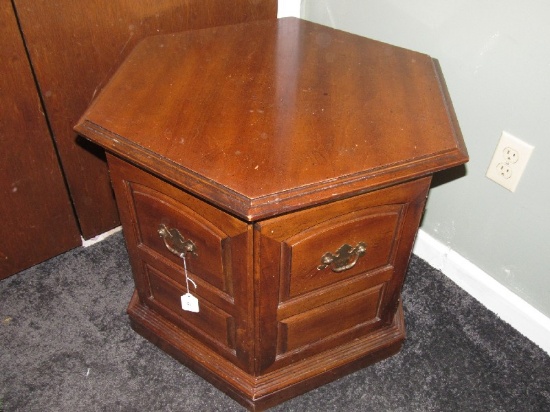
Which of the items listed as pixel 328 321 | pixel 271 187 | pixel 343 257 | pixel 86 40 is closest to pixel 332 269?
pixel 343 257

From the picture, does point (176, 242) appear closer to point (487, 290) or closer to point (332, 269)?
point (332, 269)

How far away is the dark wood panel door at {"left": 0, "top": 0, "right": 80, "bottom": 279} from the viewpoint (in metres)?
1.05

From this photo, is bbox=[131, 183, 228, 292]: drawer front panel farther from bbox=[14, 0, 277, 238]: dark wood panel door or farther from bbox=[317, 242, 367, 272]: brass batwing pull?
bbox=[14, 0, 277, 238]: dark wood panel door

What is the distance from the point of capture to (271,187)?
732 millimetres

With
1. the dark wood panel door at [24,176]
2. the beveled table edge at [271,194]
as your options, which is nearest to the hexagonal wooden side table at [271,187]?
the beveled table edge at [271,194]

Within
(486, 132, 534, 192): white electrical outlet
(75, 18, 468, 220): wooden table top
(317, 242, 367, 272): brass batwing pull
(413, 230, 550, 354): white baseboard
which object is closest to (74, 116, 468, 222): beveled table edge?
(75, 18, 468, 220): wooden table top

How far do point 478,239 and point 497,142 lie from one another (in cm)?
24

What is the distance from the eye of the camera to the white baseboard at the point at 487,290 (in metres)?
1.18

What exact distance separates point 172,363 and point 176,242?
35 centimetres

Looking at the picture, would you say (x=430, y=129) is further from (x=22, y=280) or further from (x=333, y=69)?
(x=22, y=280)

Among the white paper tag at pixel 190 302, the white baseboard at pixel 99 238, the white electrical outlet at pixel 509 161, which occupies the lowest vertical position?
the white baseboard at pixel 99 238

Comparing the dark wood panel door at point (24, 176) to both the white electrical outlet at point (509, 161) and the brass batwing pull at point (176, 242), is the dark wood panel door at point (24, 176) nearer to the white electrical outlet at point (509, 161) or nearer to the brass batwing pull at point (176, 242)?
the brass batwing pull at point (176, 242)

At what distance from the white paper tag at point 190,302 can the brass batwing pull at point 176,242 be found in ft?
0.31

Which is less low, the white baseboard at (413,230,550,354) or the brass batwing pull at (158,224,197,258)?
the brass batwing pull at (158,224,197,258)
